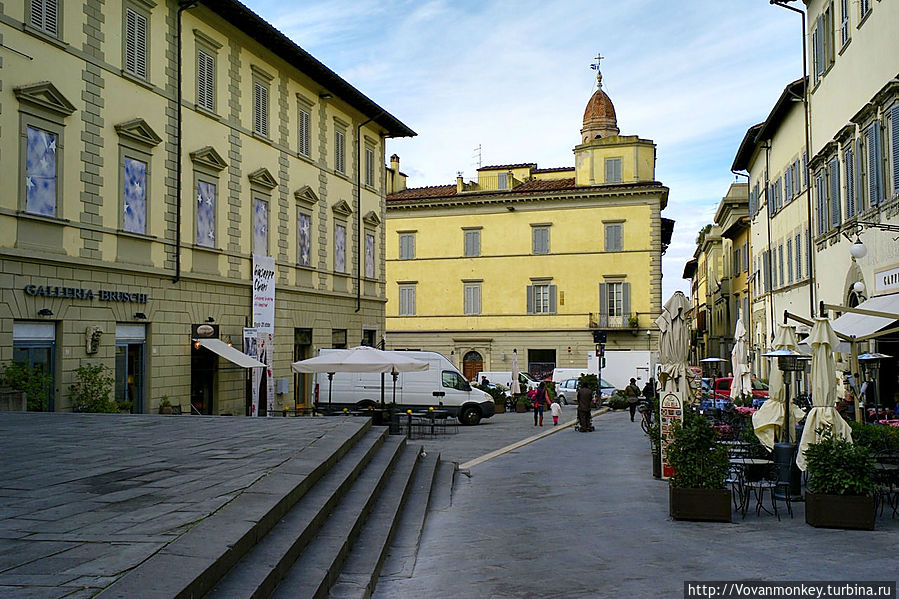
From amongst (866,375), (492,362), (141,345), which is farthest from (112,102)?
(492,362)

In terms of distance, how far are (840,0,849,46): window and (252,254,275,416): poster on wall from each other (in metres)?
17.2

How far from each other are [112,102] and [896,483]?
1744 centimetres

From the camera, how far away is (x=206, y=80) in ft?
79.5

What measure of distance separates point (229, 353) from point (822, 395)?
662 inches

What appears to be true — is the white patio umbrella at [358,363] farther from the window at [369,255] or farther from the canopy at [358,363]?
the window at [369,255]

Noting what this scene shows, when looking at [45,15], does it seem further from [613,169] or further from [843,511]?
[613,169]

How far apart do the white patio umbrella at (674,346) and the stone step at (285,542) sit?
5.57 meters

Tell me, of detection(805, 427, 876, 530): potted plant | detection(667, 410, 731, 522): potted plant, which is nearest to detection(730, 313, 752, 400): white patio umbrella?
detection(667, 410, 731, 522): potted plant

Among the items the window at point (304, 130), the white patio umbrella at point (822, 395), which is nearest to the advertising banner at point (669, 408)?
the white patio umbrella at point (822, 395)

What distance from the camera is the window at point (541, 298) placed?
5369 centimetres

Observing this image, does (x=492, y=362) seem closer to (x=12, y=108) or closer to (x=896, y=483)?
(x=12, y=108)

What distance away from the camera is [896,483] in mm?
10461

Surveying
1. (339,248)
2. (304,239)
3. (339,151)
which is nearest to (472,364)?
(339,248)

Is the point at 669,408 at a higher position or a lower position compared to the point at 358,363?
lower
